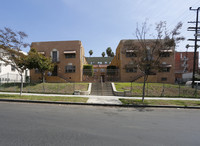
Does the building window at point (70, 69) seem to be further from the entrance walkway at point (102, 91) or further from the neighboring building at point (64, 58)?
the entrance walkway at point (102, 91)

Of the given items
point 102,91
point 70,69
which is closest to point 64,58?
point 70,69

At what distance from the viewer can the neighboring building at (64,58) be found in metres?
24.2

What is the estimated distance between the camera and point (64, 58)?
81.0 feet

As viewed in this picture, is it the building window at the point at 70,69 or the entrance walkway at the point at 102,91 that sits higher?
the building window at the point at 70,69

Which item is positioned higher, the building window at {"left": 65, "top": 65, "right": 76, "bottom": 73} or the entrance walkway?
the building window at {"left": 65, "top": 65, "right": 76, "bottom": 73}

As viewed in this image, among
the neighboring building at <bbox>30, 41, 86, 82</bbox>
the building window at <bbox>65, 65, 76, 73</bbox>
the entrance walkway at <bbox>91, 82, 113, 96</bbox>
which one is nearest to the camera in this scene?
the entrance walkway at <bbox>91, 82, 113, 96</bbox>

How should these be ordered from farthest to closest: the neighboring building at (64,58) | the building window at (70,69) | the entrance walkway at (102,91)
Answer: the building window at (70,69)
the neighboring building at (64,58)
the entrance walkway at (102,91)

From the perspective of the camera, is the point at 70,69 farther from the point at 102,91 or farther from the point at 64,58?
the point at 102,91

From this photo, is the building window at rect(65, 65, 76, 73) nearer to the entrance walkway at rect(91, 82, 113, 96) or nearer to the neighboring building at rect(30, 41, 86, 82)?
the neighboring building at rect(30, 41, 86, 82)

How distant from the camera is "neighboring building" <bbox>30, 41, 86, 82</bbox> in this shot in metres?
24.2

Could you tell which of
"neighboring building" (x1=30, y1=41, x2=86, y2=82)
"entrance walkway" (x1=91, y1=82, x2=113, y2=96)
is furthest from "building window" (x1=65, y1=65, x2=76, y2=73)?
"entrance walkway" (x1=91, y1=82, x2=113, y2=96)

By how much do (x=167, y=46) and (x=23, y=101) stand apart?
41.7ft

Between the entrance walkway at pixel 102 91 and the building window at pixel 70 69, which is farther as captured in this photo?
the building window at pixel 70 69

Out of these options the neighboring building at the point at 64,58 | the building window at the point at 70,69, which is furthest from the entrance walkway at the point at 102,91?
the building window at the point at 70,69
